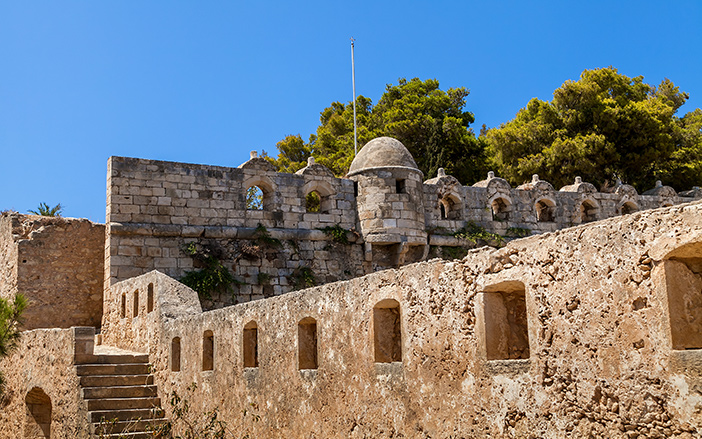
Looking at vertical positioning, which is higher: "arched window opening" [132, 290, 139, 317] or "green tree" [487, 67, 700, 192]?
"green tree" [487, 67, 700, 192]

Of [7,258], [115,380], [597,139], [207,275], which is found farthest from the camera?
[597,139]

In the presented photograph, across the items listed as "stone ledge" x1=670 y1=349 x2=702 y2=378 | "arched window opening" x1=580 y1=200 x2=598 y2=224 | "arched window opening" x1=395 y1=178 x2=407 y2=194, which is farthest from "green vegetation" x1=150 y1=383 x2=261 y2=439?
"arched window opening" x1=580 y1=200 x2=598 y2=224

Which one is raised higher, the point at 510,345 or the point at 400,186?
the point at 400,186

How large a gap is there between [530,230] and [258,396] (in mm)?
12268

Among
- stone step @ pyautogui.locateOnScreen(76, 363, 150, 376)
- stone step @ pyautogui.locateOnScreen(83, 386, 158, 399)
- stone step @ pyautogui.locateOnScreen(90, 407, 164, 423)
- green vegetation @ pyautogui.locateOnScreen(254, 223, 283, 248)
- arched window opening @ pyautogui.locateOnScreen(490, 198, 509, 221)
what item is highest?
arched window opening @ pyautogui.locateOnScreen(490, 198, 509, 221)

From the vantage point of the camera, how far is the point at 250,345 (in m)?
9.35

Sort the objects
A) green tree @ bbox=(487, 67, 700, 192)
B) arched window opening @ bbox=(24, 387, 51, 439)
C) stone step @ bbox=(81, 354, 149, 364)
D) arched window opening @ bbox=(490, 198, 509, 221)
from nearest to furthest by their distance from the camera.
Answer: stone step @ bbox=(81, 354, 149, 364) < arched window opening @ bbox=(24, 387, 51, 439) < arched window opening @ bbox=(490, 198, 509, 221) < green tree @ bbox=(487, 67, 700, 192)

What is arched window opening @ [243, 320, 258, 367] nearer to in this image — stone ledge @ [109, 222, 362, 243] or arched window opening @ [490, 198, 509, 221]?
stone ledge @ [109, 222, 362, 243]

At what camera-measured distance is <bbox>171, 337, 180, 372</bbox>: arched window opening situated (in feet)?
36.1

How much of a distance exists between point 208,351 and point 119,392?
5.63 feet

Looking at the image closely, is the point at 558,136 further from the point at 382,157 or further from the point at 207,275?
the point at 207,275

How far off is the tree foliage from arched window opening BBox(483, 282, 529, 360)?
22510 mm

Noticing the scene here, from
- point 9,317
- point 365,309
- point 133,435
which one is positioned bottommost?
point 133,435

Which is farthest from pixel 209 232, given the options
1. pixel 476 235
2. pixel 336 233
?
pixel 476 235
